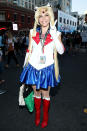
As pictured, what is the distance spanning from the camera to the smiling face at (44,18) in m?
2.21

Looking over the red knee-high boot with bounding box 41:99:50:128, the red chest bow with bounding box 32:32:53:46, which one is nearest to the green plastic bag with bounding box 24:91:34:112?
the red knee-high boot with bounding box 41:99:50:128

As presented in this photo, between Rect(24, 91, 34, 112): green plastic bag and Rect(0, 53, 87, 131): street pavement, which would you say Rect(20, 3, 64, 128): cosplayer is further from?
Rect(0, 53, 87, 131): street pavement

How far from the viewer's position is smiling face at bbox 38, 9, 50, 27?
7.25 ft

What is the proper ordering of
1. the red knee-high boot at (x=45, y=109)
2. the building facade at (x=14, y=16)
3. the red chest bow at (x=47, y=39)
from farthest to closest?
the building facade at (x=14, y=16) < the red knee-high boot at (x=45, y=109) < the red chest bow at (x=47, y=39)

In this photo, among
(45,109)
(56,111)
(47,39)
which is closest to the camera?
(47,39)

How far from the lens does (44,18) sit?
2219 mm

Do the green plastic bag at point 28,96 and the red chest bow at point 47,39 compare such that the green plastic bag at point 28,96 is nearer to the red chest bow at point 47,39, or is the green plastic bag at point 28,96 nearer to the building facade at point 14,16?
the red chest bow at point 47,39

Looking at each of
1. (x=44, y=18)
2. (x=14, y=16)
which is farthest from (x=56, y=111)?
(x=14, y=16)

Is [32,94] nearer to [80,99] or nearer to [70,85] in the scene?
[80,99]

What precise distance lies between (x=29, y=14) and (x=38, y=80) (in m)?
29.8

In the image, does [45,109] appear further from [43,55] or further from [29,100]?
[43,55]

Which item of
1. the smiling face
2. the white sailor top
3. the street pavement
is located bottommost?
the street pavement

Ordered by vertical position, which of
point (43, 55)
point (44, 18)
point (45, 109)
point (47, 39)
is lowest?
point (45, 109)

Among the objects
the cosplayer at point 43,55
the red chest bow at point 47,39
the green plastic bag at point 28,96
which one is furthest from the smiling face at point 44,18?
the green plastic bag at point 28,96
